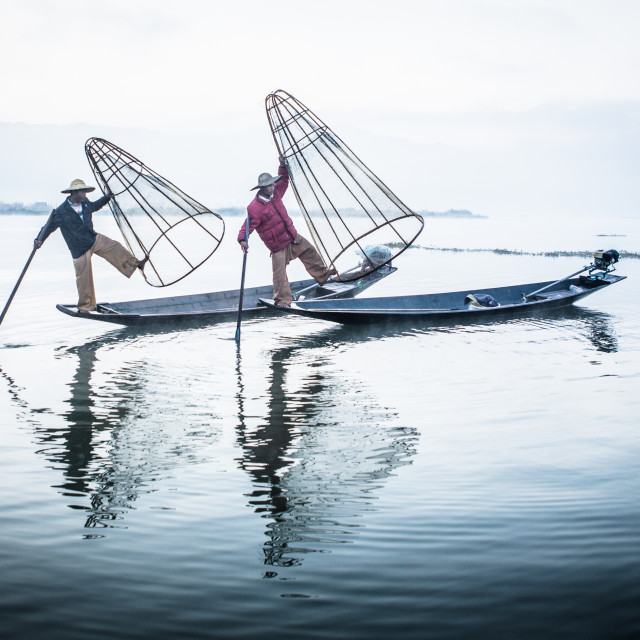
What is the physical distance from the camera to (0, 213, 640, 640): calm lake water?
A: 296 cm

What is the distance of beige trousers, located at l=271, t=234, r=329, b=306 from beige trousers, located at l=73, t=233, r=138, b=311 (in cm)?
189

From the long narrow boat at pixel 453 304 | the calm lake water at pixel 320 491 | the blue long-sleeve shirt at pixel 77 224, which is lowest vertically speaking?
the calm lake water at pixel 320 491

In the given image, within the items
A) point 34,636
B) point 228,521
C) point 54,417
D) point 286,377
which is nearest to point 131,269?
point 286,377

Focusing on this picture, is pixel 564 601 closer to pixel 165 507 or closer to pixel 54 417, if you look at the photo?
pixel 165 507

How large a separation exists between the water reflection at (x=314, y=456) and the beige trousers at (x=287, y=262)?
7.27 feet

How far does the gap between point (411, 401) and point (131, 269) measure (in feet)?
16.3

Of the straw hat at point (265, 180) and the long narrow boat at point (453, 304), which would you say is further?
the long narrow boat at point (453, 304)

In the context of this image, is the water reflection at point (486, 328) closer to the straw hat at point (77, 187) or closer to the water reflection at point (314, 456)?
the water reflection at point (314, 456)

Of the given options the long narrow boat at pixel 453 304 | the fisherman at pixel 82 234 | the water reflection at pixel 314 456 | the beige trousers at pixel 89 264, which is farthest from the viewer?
the long narrow boat at pixel 453 304

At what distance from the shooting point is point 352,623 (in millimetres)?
2855

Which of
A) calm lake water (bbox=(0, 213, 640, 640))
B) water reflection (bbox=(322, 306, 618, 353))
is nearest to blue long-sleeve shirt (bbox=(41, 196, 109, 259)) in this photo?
calm lake water (bbox=(0, 213, 640, 640))

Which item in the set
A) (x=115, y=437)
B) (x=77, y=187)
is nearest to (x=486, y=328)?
(x=77, y=187)

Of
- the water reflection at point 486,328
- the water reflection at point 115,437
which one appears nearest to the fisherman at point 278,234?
the water reflection at point 486,328

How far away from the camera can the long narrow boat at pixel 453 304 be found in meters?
9.47
